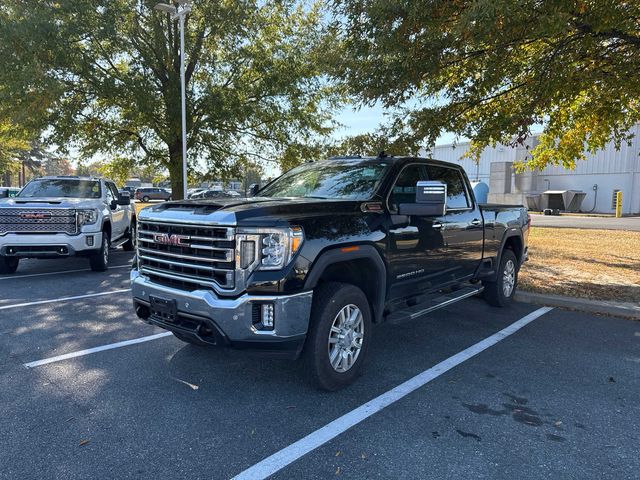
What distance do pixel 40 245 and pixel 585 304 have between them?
871 centimetres

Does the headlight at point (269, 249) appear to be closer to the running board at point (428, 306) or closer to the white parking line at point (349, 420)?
the white parking line at point (349, 420)

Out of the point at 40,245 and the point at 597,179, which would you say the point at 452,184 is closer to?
the point at 40,245

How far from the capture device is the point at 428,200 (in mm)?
4004

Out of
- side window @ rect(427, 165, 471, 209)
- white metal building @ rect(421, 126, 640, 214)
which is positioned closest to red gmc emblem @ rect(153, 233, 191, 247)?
side window @ rect(427, 165, 471, 209)

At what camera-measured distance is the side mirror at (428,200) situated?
3984mm

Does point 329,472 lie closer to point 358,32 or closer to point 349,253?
point 349,253

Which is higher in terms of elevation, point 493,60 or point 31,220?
point 493,60

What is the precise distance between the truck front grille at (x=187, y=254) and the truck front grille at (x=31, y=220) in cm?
492

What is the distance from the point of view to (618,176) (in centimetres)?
3988

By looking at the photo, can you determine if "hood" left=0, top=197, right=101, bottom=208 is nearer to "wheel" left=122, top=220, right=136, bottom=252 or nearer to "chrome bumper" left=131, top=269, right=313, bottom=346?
"wheel" left=122, top=220, right=136, bottom=252

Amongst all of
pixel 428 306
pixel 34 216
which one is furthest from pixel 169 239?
pixel 34 216

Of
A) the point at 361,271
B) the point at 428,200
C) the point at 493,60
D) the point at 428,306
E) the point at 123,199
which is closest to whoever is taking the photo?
the point at 428,200

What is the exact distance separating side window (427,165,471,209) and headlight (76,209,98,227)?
6.28m

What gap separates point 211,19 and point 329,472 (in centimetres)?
1437
